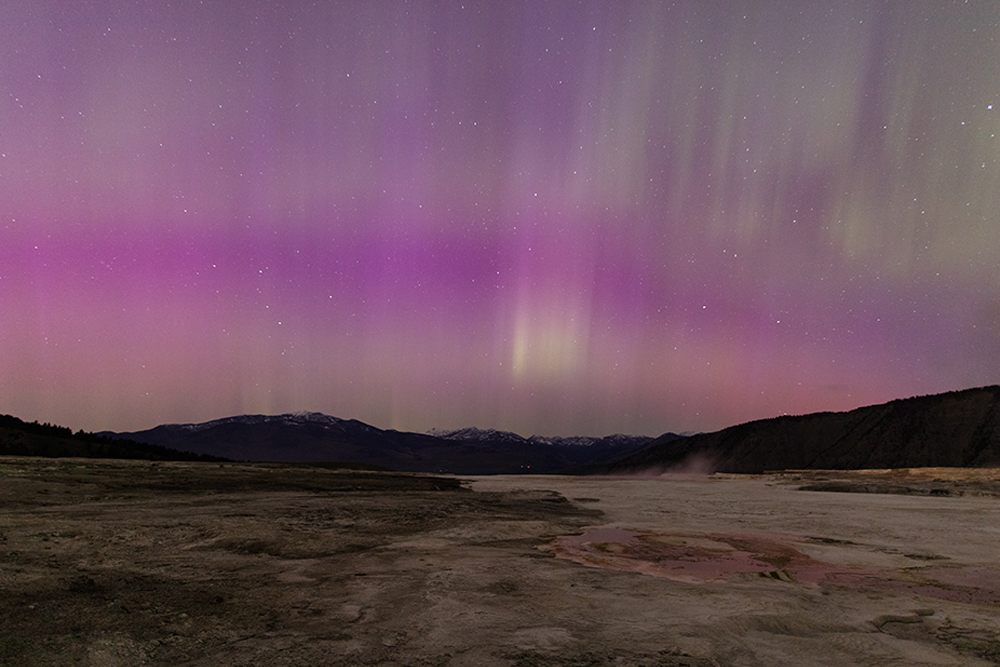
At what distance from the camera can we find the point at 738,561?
11203 mm

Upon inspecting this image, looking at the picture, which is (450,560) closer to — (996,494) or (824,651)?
(824,651)

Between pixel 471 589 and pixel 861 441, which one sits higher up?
pixel 861 441

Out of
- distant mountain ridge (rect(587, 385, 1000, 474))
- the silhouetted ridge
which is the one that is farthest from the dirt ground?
distant mountain ridge (rect(587, 385, 1000, 474))

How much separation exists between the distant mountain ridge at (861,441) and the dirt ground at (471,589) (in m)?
106

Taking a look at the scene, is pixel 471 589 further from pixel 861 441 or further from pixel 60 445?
pixel 861 441

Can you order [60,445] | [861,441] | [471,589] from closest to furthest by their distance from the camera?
[471,589] < [60,445] < [861,441]

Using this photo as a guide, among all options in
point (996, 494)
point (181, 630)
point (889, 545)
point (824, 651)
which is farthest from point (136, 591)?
point (996, 494)

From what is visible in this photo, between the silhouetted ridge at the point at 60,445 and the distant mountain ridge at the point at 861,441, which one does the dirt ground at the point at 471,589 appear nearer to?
the silhouetted ridge at the point at 60,445

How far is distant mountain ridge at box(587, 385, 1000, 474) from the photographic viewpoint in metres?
96.6

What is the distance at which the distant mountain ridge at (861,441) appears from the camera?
96562mm

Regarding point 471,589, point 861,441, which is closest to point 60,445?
point 471,589

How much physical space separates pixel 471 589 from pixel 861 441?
429 ft

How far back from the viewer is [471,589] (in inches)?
318

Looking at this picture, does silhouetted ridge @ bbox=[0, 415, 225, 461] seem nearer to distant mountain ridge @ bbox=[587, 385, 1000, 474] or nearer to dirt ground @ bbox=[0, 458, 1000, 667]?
dirt ground @ bbox=[0, 458, 1000, 667]
